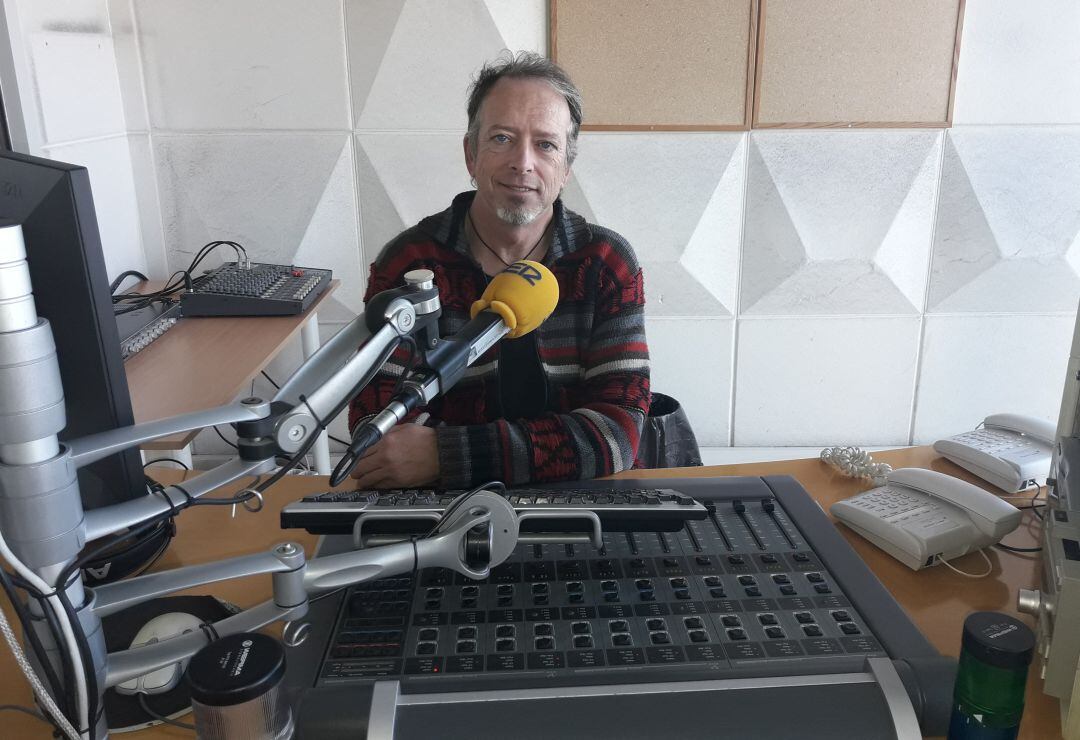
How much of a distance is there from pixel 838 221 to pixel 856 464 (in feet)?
6.36

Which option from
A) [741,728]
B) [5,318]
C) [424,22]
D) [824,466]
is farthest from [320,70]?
[741,728]

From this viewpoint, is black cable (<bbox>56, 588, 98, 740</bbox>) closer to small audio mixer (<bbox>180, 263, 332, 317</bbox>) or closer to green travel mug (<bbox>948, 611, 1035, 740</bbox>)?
green travel mug (<bbox>948, 611, 1035, 740</bbox>)

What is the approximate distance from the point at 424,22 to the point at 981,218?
6.89ft

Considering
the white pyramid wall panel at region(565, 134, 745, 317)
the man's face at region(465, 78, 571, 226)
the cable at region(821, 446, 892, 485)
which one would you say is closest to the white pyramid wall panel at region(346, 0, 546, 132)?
the white pyramid wall panel at region(565, 134, 745, 317)

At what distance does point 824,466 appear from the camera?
150 cm

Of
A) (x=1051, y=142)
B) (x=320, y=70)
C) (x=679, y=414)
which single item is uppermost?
(x=320, y=70)

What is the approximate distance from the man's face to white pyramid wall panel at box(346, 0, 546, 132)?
120 centimetres

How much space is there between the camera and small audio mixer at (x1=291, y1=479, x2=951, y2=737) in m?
0.84

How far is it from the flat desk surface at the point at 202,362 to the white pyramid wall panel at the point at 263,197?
580 millimetres

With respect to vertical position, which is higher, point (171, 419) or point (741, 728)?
point (171, 419)

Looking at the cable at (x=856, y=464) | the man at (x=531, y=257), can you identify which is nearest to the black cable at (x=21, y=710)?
the man at (x=531, y=257)

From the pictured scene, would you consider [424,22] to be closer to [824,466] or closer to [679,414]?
[679,414]

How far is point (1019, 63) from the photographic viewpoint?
303 centimetres

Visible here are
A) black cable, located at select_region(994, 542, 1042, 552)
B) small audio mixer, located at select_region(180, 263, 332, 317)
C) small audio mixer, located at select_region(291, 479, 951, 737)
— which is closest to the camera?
small audio mixer, located at select_region(291, 479, 951, 737)
